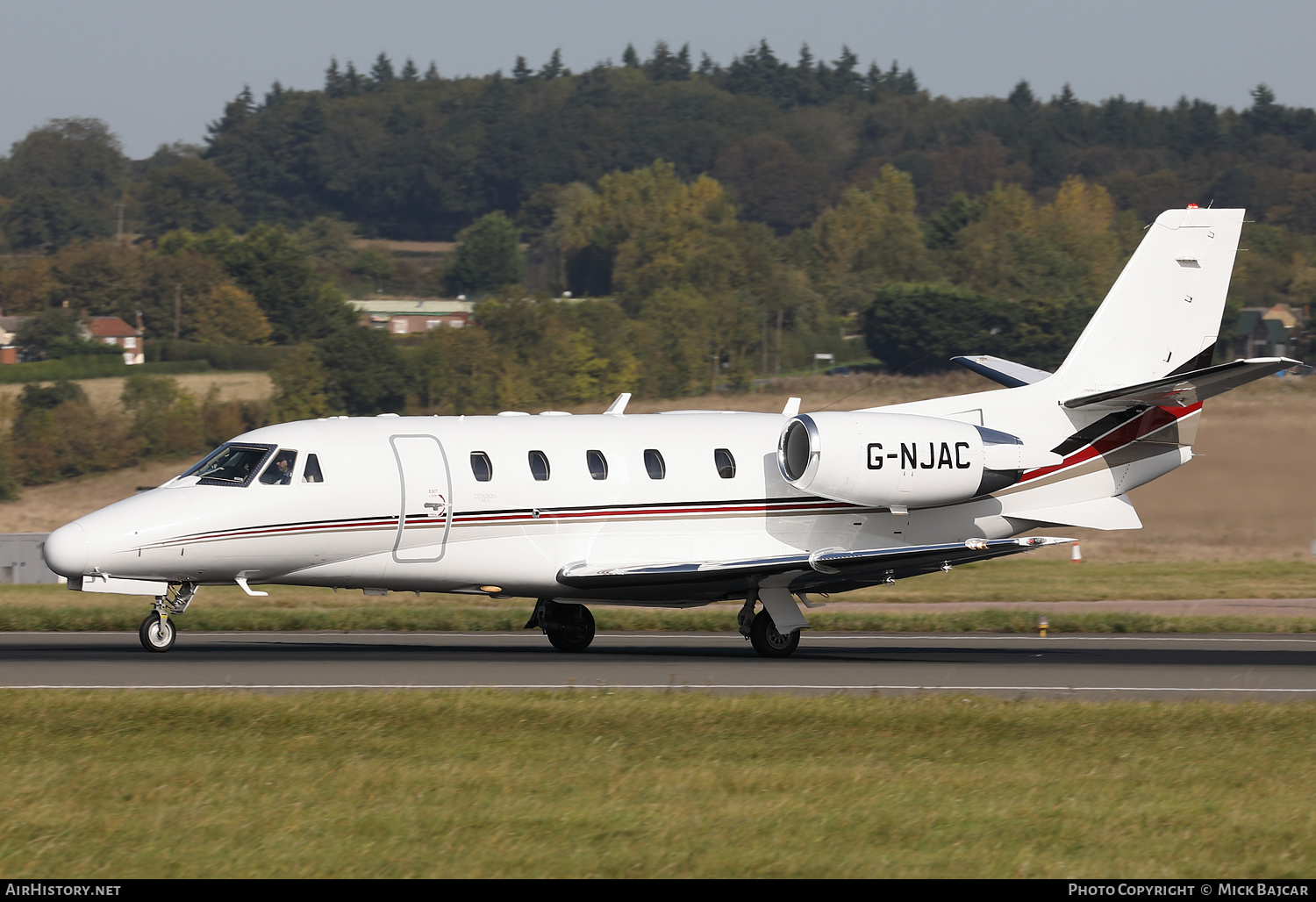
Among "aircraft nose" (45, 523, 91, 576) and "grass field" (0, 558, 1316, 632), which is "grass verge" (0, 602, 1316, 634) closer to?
"grass field" (0, 558, 1316, 632)

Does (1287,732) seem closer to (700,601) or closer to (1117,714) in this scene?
(1117,714)

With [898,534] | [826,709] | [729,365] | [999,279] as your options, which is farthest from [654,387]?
[826,709]

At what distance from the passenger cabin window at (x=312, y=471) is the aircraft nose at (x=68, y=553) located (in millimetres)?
2956

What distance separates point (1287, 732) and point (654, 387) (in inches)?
3728

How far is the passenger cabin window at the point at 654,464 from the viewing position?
77.3 feet

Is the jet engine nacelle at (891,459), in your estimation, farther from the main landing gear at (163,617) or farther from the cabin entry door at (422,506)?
the main landing gear at (163,617)

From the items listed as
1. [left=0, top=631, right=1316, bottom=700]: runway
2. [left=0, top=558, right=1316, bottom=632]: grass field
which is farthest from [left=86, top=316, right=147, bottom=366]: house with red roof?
[left=0, top=631, right=1316, bottom=700]: runway

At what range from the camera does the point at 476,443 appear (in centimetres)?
2303

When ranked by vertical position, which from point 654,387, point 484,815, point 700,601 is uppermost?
point 484,815

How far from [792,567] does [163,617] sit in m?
8.63

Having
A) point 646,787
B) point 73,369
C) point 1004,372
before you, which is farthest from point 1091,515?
point 73,369

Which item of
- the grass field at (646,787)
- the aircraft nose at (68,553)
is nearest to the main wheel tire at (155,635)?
the aircraft nose at (68,553)

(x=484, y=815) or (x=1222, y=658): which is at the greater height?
(x=484, y=815)
